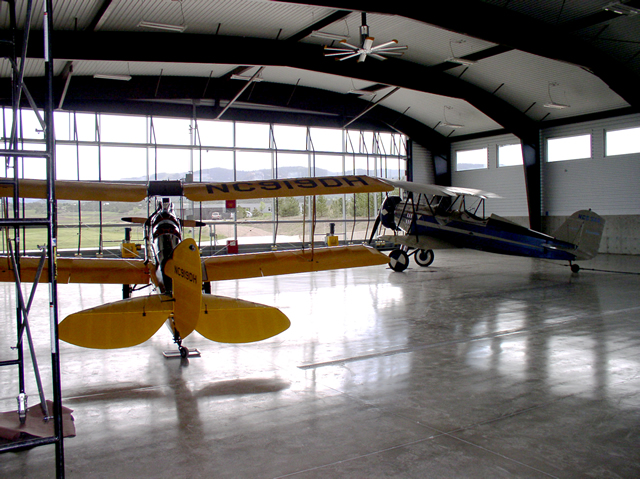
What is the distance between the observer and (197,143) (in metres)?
19.7

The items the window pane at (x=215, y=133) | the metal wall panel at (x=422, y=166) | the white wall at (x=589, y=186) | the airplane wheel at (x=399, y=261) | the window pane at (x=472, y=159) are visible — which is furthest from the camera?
the metal wall panel at (x=422, y=166)

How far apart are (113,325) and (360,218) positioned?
2005 centimetres

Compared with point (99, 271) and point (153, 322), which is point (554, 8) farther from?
point (153, 322)

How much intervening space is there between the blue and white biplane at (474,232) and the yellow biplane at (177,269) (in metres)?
5.49

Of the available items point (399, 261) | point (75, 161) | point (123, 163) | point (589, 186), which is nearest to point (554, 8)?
point (399, 261)

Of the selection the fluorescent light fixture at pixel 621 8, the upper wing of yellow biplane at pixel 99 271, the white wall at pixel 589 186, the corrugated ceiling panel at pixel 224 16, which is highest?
the corrugated ceiling panel at pixel 224 16

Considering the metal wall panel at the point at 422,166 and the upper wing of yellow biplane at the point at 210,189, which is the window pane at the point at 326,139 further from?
the upper wing of yellow biplane at the point at 210,189

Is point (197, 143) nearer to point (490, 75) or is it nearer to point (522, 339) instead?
point (490, 75)

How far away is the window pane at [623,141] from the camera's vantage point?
1791cm

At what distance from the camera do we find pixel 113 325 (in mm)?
4176

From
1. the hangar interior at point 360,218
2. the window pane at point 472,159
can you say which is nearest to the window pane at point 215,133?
the hangar interior at point 360,218

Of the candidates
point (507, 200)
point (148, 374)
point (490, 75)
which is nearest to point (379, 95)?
point (490, 75)

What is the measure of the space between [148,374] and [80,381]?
0.62 metres

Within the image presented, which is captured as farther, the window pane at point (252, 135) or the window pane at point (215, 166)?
the window pane at point (252, 135)
